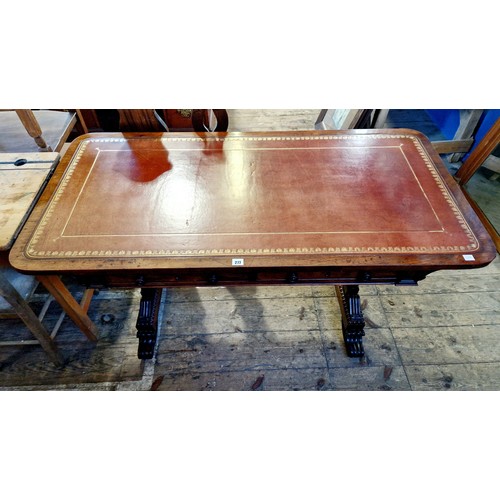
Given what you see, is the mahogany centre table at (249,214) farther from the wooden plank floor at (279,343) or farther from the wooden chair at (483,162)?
the wooden chair at (483,162)

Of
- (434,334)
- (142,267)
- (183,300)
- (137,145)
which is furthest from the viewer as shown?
(183,300)

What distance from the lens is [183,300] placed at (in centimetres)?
Result: 230

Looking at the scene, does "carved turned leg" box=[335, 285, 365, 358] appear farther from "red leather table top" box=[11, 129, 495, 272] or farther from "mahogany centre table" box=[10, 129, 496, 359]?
"red leather table top" box=[11, 129, 495, 272]

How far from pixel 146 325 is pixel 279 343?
82cm

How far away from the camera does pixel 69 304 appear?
181 centimetres

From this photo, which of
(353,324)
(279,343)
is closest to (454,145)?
(353,324)

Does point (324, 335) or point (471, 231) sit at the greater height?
point (471, 231)

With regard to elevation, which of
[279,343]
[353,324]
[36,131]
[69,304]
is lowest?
[279,343]

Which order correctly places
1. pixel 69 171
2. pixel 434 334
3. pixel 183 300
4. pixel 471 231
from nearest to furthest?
1. pixel 471 231
2. pixel 69 171
3. pixel 434 334
4. pixel 183 300

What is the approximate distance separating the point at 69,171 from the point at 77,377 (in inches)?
46.9

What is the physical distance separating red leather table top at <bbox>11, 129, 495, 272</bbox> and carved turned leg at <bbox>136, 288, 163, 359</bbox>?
713mm

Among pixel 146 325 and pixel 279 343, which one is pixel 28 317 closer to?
pixel 146 325

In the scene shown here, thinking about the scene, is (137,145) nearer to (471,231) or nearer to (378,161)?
(378,161)

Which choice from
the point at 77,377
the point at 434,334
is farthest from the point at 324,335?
the point at 77,377
